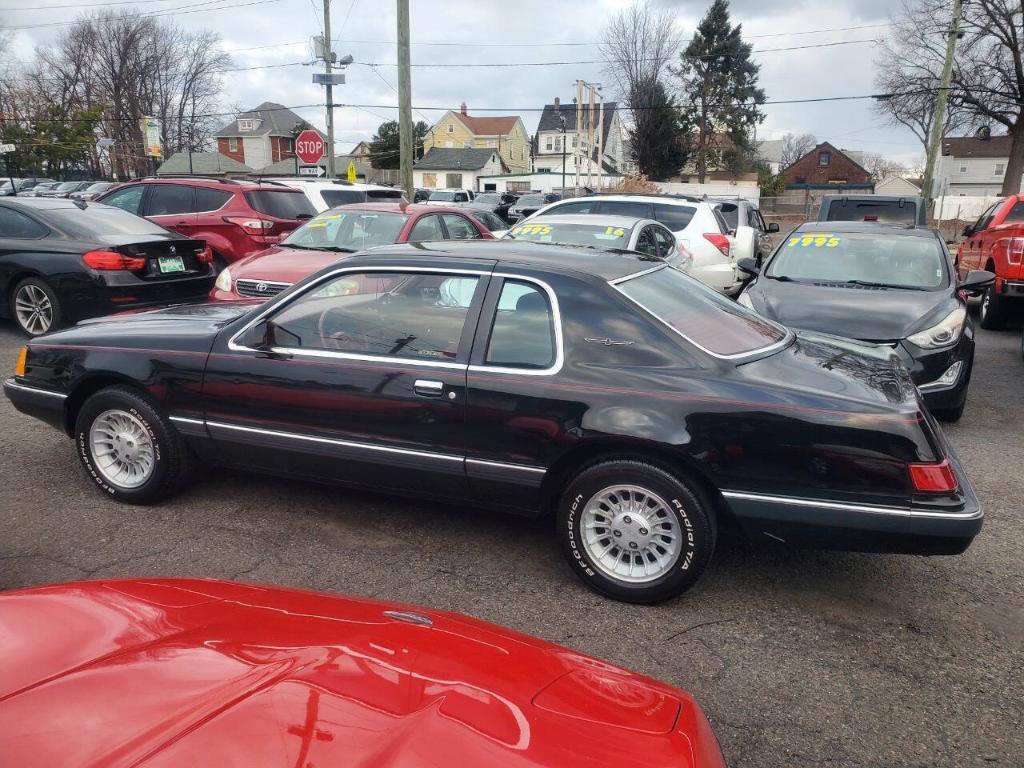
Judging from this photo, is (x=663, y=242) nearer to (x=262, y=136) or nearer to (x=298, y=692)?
(x=298, y=692)

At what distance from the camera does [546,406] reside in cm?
346

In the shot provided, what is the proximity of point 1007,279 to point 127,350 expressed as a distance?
33.0 feet

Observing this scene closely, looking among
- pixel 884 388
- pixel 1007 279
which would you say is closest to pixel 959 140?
pixel 1007 279

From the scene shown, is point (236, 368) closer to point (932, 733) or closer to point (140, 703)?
point (140, 703)

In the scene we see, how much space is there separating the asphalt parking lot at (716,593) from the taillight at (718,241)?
6.31 meters

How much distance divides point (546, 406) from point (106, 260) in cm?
641

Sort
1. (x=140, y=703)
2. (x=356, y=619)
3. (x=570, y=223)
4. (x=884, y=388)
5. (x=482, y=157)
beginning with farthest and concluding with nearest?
1. (x=482, y=157)
2. (x=570, y=223)
3. (x=884, y=388)
4. (x=356, y=619)
5. (x=140, y=703)

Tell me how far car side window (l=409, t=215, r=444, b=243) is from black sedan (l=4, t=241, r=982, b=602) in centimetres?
427

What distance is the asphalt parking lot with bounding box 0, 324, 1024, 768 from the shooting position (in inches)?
107

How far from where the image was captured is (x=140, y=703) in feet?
4.67

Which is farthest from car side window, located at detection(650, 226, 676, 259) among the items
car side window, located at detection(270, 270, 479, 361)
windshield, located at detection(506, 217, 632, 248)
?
car side window, located at detection(270, 270, 479, 361)

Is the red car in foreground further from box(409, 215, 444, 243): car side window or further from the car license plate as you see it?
the car license plate

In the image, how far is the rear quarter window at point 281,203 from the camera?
10.5 meters

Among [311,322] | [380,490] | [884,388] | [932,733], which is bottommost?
[932,733]
